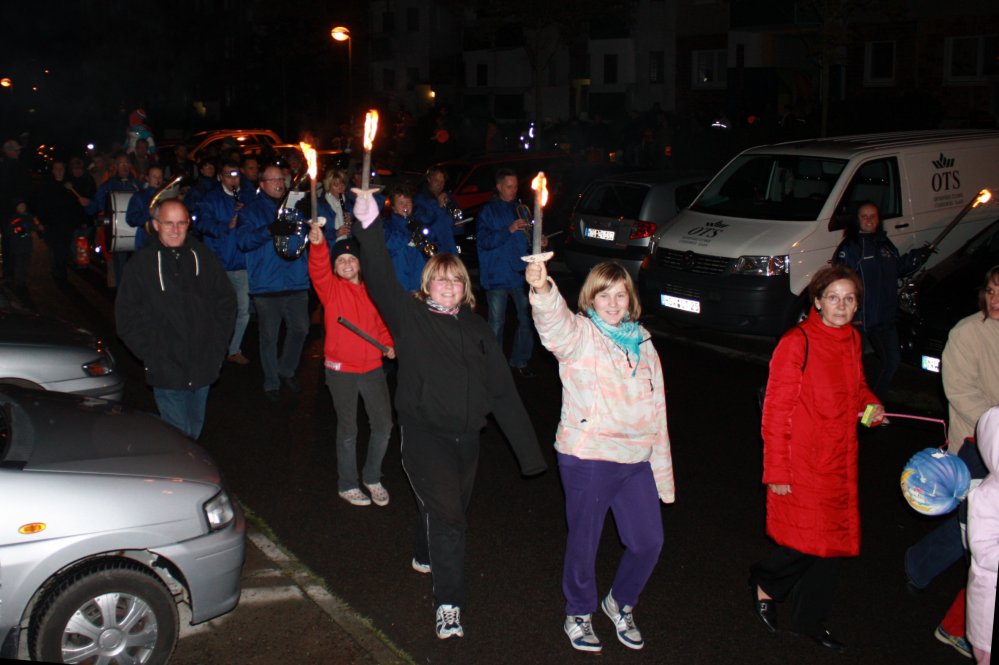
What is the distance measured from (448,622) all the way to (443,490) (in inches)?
25.9

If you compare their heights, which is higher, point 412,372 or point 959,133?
point 959,133

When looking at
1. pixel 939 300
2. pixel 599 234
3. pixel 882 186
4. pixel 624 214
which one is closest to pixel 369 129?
pixel 939 300

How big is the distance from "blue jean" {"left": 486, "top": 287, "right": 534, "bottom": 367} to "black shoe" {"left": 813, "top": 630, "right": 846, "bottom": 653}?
4.72m

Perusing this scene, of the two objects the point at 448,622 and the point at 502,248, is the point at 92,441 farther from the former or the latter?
the point at 502,248

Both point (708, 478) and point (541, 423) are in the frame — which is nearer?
point (708, 478)

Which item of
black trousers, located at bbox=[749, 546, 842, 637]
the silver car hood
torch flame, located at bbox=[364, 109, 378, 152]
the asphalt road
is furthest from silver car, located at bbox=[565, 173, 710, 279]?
torch flame, located at bbox=[364, 109, 378, 152]

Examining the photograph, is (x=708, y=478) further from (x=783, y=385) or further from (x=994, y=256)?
(x=994, y=256)

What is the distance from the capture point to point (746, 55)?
3141 centimetres

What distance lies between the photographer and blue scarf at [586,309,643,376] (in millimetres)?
4449

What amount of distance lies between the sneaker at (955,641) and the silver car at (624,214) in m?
8.05

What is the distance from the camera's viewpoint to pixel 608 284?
4438 mm

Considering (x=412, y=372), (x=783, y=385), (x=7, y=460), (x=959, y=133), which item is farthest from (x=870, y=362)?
(x=7, y=460)

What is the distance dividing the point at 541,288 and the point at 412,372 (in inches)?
32.1

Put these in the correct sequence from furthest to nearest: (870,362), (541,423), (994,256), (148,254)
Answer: (870,362)
(994,256)
(541,423)
(148,254)
